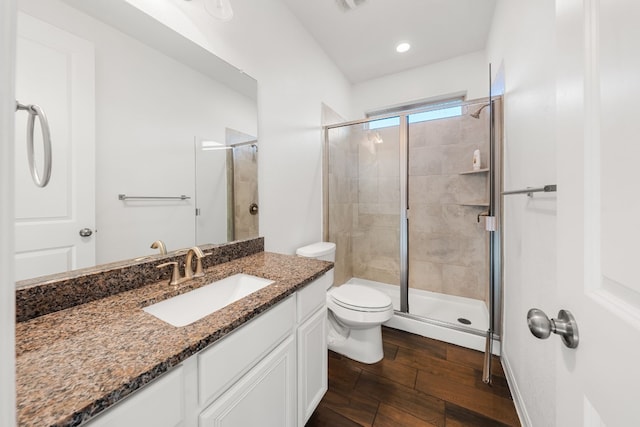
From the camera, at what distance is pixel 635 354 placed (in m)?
0.30

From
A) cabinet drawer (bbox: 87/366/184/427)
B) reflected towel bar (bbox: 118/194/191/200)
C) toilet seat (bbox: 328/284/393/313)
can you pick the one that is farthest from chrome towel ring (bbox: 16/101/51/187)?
toilet seat (bbox: 328/284/393/313)

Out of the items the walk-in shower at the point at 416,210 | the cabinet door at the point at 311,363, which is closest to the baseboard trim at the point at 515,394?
the walk-in shower at the point at 416,210

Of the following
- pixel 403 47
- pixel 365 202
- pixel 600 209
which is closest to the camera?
pixel 600 209

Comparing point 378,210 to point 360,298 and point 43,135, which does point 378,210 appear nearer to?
point 360,298

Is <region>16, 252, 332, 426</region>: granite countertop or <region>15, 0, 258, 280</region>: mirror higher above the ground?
<region>15, 0, 258, 280</region>: mirror

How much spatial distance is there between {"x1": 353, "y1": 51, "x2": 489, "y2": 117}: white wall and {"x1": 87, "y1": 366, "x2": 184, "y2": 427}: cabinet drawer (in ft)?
9.99

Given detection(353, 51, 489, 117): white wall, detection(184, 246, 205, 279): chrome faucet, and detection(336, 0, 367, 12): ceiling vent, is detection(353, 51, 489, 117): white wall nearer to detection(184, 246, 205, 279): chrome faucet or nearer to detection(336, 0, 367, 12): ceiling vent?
detection(336, 0, 367, 12): ceiling vent

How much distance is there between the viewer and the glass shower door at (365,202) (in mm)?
2473

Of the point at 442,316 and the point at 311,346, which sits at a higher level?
the point at 311,346

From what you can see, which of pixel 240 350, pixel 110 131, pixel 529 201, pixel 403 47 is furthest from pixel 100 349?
pixel 403 47

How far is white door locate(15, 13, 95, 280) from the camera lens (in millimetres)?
708

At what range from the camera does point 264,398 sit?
0.86 meters

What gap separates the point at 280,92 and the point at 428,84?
1766mm

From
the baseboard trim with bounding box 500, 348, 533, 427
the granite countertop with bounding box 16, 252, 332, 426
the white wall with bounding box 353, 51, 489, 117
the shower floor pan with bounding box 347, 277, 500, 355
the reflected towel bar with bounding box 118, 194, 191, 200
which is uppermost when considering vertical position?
the white wall with bounding box 353, 51, 489, 117
